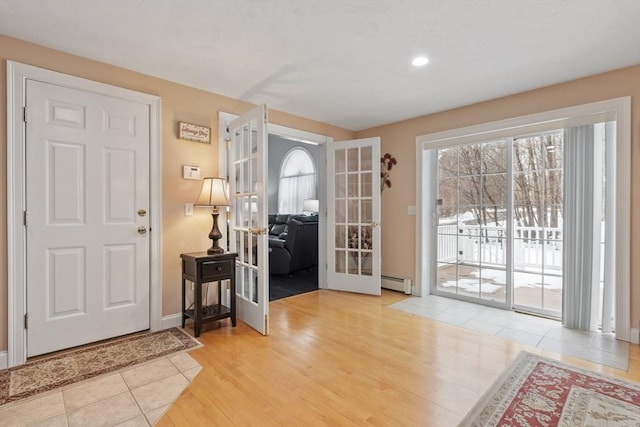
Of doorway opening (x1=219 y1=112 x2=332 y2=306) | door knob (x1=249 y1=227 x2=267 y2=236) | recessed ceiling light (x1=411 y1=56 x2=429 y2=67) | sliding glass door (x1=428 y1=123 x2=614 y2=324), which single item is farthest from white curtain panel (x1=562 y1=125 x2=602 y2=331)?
door knob (x1=249 y1=227 x2=267 y2=236)

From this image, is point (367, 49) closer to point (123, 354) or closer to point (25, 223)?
point (25, 223)

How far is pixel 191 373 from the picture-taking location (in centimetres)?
216

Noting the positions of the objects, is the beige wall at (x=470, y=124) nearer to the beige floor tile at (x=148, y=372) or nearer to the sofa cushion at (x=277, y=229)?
the sofa cushion at (x=277, y=229)

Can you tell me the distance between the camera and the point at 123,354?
2396mm

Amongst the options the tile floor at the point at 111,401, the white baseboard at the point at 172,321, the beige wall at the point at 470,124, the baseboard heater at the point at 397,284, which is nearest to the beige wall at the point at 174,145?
the white baseboard at the point at 172,321

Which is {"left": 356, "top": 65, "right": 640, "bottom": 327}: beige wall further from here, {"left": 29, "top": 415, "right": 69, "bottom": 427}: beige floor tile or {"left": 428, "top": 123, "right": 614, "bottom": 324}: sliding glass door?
{"left": 29, "top": 415, "right": 69, "bottom": 427}: beige floor tile

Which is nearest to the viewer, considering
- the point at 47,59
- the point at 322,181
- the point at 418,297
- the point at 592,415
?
the point at 592,415

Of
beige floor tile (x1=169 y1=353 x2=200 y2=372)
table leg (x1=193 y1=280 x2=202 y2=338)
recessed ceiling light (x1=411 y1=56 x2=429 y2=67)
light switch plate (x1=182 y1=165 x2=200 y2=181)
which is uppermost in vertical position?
recessed ceiling light (x1=411 y1=56 x2=429 y2=67)

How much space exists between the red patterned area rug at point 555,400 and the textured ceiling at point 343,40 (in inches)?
91.6

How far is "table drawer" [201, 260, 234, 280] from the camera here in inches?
110

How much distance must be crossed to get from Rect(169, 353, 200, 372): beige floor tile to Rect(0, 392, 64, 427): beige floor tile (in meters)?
0.65

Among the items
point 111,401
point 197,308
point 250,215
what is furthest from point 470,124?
point 111,401

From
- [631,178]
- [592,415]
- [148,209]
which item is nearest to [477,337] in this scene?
[592,415]

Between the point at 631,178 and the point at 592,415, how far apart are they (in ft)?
6.69
